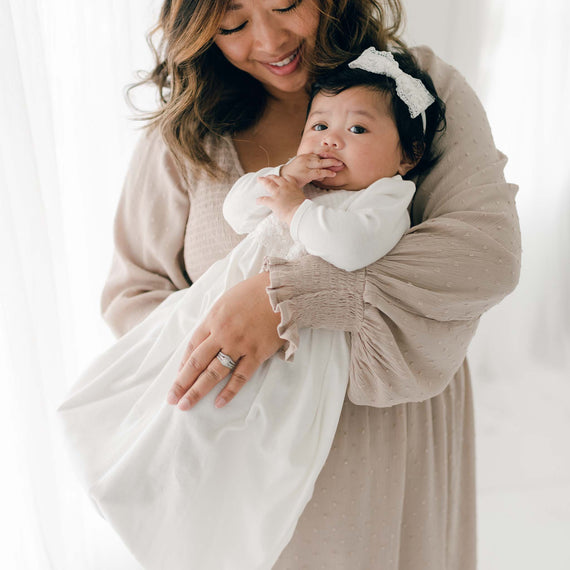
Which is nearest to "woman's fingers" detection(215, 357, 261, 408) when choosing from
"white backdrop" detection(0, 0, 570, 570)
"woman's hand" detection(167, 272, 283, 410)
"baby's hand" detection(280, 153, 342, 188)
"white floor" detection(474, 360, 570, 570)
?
"woman's hand" detection(167, 272, 283, 410)

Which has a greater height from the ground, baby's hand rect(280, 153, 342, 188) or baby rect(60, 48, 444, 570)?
baby's hand rect(280, 153, 342, 188)

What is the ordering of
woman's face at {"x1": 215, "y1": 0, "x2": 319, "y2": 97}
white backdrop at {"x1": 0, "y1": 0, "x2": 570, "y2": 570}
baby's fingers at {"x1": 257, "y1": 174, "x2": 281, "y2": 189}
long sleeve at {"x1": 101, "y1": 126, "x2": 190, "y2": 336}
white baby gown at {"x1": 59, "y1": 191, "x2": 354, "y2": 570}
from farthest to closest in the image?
1. white backdrop at {"x1": 0, "y1": 0, "x2": 570, "y2": 570}
2. long sleeve at {"x1": 101, "y1": 126, "x2": 190, "y2": 336}
3. woman's face at {"x1": 215, "y1": 0, "x2": 319, "y2": 97}
4. baby's fingers at {"x1": 257, "y1": 174, "x2": 281, "y2": 189}
5. white baby gown at {"x1": 59, "y1": 191, "x2": 354, "y2": 570}

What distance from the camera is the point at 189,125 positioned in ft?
3.97

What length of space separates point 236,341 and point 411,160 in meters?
0.46

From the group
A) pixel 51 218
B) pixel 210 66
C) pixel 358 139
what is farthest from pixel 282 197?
pixel 51 218

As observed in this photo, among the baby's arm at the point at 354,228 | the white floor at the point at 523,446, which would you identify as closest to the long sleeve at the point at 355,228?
the baby's arm at the point at 354,228

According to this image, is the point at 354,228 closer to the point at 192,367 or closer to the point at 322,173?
the point at 322,173

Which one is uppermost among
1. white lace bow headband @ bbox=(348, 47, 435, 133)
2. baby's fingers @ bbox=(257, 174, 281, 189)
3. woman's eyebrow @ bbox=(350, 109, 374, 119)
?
white lace bow headband @ bbox=(348, 47, 435, 133)

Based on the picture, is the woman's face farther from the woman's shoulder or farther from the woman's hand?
the woman's hand

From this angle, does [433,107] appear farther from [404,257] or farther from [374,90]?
[404,257]

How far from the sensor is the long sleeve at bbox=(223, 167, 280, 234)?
1.04 metres

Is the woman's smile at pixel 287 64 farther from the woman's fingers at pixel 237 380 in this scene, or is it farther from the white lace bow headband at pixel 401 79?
the woman's fingers at pixel 237 380

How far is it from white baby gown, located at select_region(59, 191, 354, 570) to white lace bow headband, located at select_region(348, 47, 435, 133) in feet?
1.39

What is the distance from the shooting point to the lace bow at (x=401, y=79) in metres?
1.00
